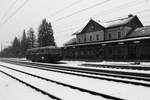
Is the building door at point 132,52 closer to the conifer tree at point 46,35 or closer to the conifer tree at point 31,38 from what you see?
the conifer tree at point 46,35

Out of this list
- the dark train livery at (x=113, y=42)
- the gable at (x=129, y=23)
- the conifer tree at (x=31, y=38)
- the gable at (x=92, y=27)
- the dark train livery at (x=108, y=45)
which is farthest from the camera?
the conifer tree at (x=31, y=38)

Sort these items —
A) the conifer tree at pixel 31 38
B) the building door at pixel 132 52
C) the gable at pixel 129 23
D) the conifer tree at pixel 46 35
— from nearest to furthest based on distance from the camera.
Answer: the building door at pixel 132 52, the gable at pixel 129 23, the conifer tree at pixel 46 35, the conifer tree at pixel 31 38

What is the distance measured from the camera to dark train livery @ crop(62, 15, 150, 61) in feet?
88.5

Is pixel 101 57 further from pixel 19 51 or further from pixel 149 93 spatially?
pixel 19 51

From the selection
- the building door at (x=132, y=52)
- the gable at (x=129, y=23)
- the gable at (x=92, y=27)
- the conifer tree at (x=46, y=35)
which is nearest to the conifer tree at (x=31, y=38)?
the conifer tree at (x=46, y=35)

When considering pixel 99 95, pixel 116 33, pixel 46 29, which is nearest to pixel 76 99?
pixel 99 95

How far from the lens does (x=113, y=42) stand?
29.6 metres

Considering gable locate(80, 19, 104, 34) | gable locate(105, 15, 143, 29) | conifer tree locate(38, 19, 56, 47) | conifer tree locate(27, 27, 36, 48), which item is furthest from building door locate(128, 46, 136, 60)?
conifer tree locate(27, 27, 36, 48)

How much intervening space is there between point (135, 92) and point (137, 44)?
20377 mm

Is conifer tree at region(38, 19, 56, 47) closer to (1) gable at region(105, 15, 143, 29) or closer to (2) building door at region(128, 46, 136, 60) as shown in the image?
(1) gable at region(105, 15, 143, 29)

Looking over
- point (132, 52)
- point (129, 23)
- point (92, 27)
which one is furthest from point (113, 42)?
point (92, 27)

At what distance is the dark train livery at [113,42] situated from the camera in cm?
2697

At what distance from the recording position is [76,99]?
6.82 meters

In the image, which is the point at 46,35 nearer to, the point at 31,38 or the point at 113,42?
the point at 31,38
